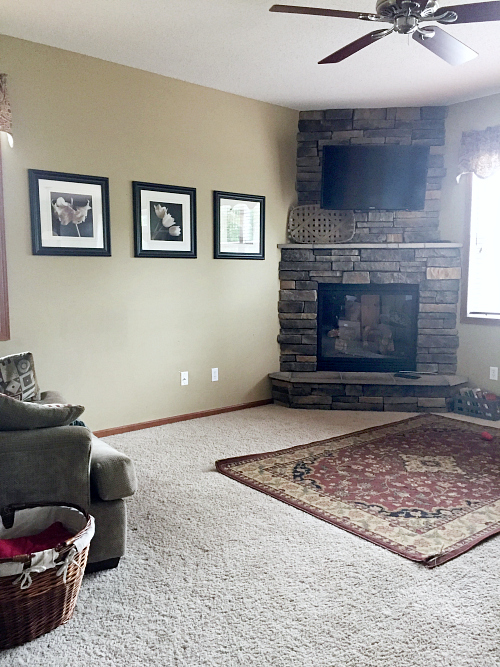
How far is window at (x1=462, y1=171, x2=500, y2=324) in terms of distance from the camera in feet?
15.5

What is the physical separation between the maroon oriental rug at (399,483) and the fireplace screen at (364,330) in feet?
3.11

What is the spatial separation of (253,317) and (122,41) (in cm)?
237

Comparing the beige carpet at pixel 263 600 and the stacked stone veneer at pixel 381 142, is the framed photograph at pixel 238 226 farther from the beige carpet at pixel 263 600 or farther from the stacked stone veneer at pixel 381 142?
the beige carpet at pixel 263 600

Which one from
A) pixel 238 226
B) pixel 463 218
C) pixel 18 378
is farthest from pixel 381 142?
pixel 18 378

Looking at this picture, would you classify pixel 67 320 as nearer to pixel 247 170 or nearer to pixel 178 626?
pixel 247 170

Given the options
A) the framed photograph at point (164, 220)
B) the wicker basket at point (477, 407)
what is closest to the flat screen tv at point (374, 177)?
the framed photograph at point (164, 220)

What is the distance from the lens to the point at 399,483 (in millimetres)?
3131

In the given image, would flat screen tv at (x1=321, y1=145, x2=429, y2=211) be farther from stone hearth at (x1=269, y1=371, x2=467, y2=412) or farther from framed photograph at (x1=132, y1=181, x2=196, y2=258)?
stone hearth at (x1=269, y1=371, x2=467, y2=412)

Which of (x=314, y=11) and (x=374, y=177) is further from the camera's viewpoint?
(x=374, y=177)

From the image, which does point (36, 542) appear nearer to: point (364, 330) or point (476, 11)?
point (476, 11)

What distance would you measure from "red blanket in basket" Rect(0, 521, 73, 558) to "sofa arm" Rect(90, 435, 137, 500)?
0.20 meters

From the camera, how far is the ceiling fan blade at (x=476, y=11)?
2.32 meters

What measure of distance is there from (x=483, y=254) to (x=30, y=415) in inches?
160

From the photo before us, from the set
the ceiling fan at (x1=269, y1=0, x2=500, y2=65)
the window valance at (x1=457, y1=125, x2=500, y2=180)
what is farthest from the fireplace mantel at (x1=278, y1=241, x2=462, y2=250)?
the ceiling fan at (x1=269, y1=0, x2=500, y2=65)
